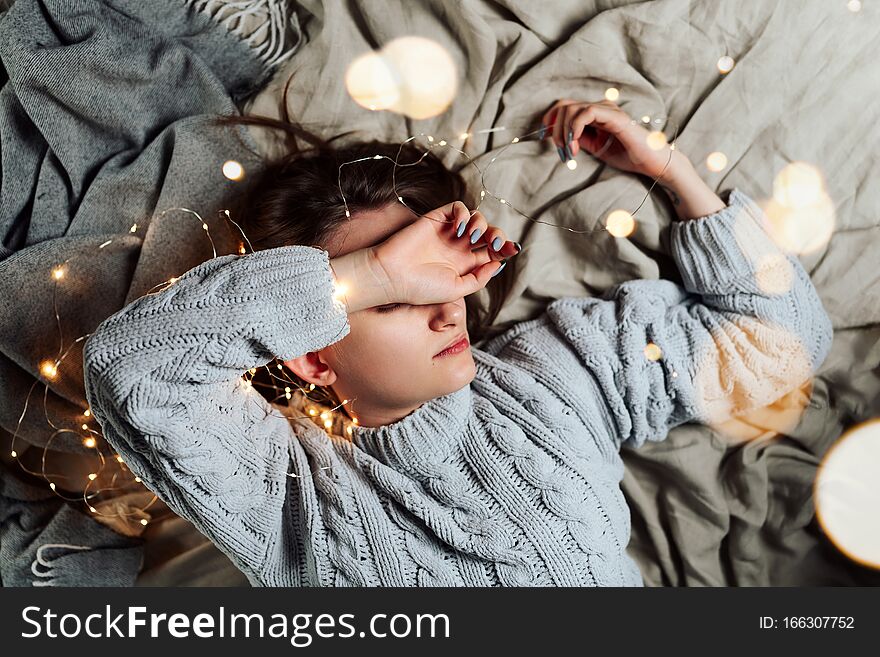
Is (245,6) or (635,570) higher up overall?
(245,6)

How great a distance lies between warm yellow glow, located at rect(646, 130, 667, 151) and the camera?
103cm

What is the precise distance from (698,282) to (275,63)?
0.74 metres

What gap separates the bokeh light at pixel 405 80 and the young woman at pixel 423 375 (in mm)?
121

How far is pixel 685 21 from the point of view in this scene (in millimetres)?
1034

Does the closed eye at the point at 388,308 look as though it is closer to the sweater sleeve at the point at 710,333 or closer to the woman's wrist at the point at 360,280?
the woman's wrist at the point at 360,280

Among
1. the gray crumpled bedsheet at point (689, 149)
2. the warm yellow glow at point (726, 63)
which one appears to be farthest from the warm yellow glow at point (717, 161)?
the warm yellow glow at point (726, 63)

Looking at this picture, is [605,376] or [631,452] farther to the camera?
[631,452]

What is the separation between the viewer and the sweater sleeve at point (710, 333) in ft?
3.30

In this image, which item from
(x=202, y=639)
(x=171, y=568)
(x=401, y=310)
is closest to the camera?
(x=401, y=310)

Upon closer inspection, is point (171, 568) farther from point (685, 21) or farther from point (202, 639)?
point (685, 21)

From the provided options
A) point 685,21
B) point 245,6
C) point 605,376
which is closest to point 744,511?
point 605,376

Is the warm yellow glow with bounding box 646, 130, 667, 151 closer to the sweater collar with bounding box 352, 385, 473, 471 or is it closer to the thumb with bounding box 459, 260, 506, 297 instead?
the thumb with bounding box 459, 260, 506, 297

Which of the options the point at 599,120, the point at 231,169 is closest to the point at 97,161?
the point at 231,169

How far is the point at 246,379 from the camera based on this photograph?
3.18 feet
